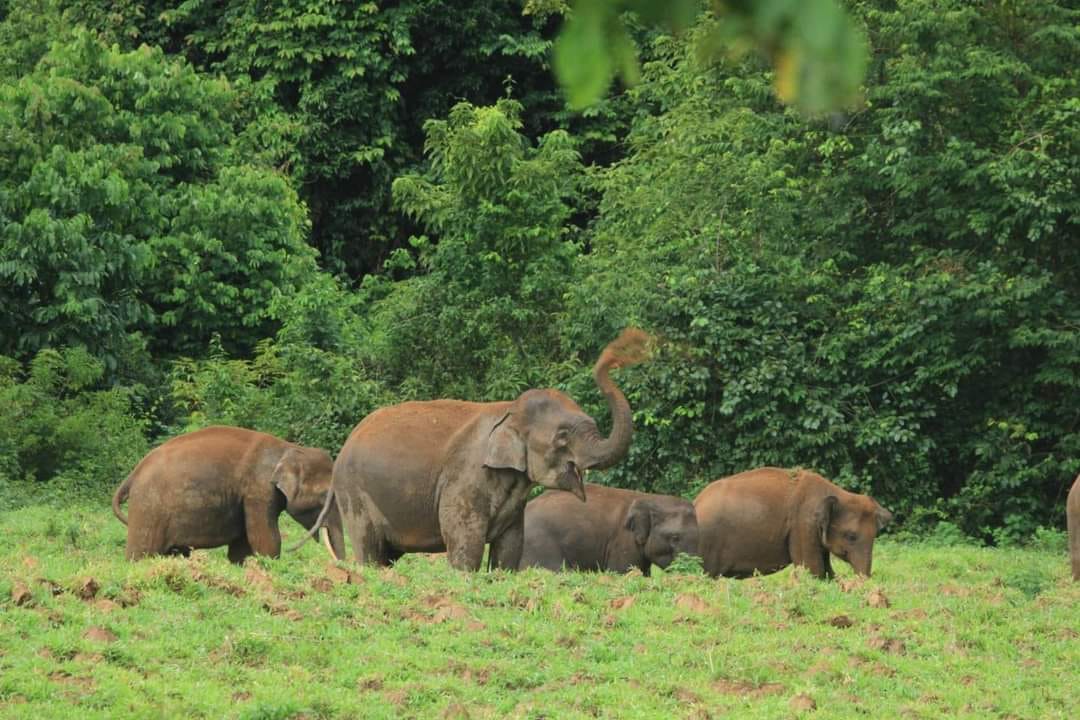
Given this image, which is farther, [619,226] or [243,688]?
[619,226]

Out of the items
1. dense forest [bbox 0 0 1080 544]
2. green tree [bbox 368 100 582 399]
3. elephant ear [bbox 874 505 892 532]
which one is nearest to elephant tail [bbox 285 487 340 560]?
elephant ear [bbox 874 505 892 532]

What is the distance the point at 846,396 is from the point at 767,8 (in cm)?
1691

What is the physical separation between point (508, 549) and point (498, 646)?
286 cm

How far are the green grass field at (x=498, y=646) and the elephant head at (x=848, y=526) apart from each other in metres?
1.74

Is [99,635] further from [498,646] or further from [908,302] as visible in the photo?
[908,302]

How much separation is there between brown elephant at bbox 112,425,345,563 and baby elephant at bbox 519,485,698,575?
209 centimetres

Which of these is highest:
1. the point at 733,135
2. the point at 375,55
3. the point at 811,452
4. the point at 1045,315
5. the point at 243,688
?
the point at 375,55

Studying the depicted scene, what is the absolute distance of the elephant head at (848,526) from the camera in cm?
1348

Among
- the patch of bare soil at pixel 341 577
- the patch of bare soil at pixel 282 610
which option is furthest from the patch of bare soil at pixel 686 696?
the patch of bare soil at pixel 341 577

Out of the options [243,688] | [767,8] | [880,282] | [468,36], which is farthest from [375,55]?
[767,8]

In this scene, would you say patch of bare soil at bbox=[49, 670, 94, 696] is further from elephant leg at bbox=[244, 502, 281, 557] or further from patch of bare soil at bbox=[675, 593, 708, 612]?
elephant leg at bbox=[244, 502, 281, 557]

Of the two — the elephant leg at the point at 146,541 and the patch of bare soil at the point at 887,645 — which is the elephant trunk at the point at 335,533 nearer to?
the elephant leg at the point at 146,541

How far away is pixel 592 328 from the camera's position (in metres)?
20.7

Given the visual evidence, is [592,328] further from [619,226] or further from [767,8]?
[767,8]
